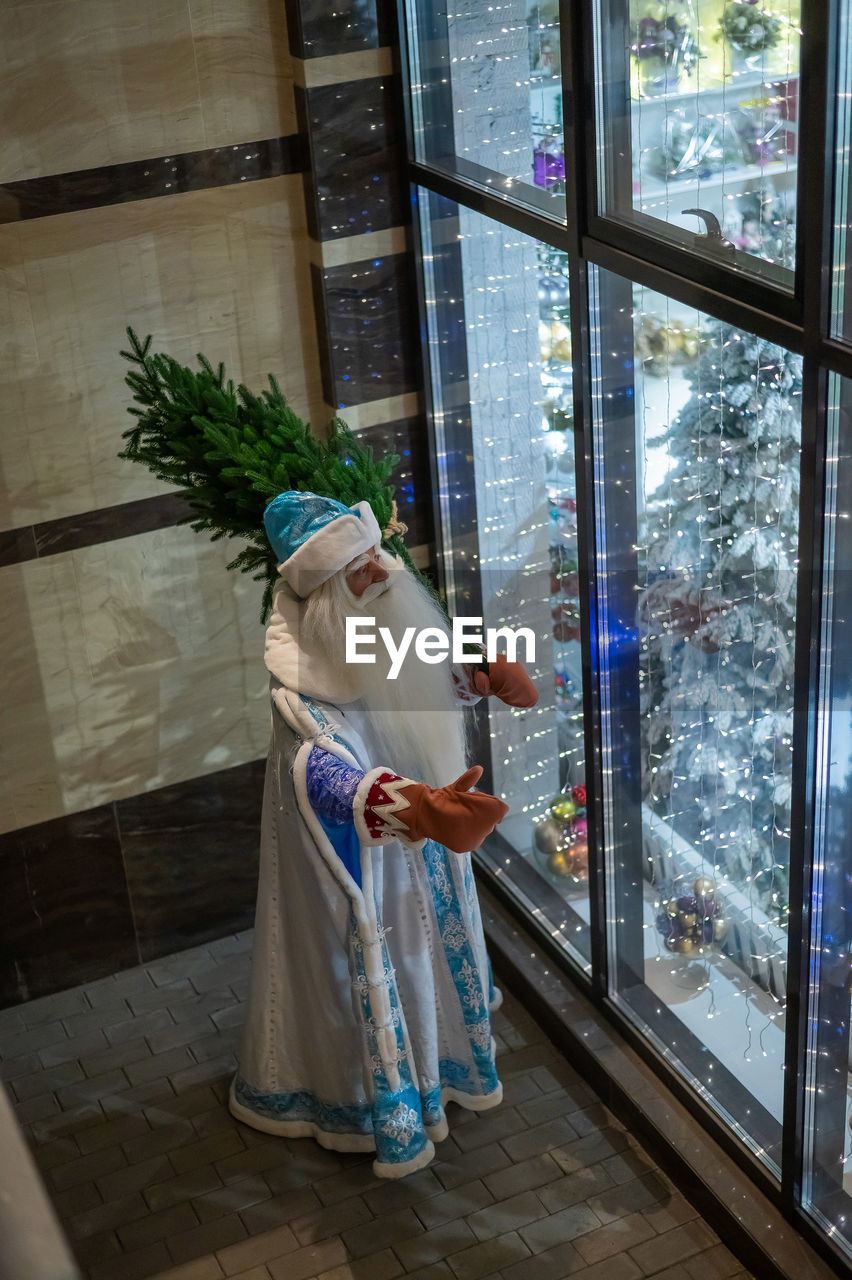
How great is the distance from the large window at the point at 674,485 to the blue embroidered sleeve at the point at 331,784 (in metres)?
0.72

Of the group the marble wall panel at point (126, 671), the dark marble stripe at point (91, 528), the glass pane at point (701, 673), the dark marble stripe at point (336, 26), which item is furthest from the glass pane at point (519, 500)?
the dark marble stripe at point (91, 528)

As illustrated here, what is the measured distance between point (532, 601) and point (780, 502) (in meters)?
1.11

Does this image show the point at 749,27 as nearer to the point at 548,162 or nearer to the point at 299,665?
the point at 548,162

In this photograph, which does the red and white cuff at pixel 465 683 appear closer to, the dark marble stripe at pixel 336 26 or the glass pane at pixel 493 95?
the glass pane at pixel 493 95

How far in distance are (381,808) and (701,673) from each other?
72 centimetres

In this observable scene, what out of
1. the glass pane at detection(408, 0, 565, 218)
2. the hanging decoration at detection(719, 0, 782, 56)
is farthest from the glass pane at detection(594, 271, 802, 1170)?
the hanging decoration at detection(719, 0, 782, 56)

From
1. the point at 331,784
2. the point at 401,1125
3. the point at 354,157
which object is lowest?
the point at 401,1125

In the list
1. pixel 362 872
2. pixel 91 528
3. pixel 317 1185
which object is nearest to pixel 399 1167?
pixel 317 1185

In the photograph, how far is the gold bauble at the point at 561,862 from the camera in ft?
11.8

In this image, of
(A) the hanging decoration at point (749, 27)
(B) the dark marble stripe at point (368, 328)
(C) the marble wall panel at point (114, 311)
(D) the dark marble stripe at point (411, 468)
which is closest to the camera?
(A) the hanging decoration at point (749, 27)

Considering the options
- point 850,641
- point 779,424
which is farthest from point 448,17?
point 850,641

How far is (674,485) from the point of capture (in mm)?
2721

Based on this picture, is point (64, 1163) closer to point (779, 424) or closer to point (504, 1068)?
point (504, 1068)

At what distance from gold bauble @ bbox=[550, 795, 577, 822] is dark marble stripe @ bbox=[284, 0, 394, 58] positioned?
1.94 meters
